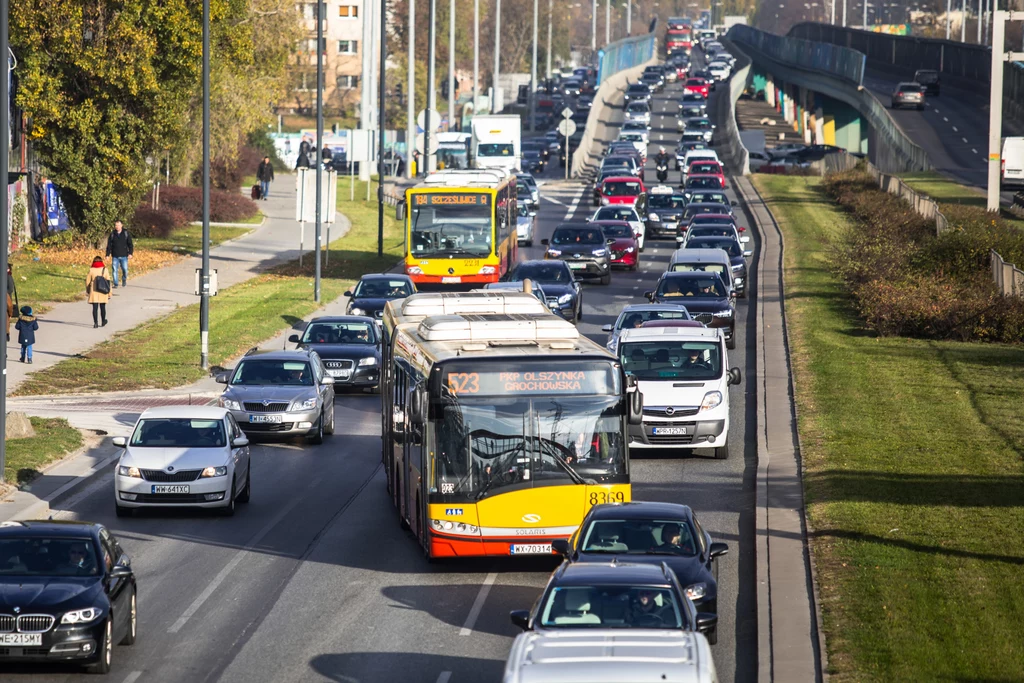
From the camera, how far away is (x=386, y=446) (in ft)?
71.9

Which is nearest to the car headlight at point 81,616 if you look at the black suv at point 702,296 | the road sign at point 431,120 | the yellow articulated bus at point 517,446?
the yellow articulated bus at point 517,446

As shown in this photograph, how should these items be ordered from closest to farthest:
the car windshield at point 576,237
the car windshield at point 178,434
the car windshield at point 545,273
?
the car windshield at point 178,434 → the car windshield at point 545,273 → the car windshield at point 576,237

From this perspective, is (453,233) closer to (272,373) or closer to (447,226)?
(447,226)

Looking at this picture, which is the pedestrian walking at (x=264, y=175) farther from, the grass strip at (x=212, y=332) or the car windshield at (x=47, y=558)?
the car windshield at (x=47, y=558)

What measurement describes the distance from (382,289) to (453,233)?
274 cm

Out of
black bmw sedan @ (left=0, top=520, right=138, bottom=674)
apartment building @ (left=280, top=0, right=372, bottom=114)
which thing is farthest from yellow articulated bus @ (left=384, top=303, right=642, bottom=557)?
apartment building @ (left=280, top=0, right=372, bottom=114)

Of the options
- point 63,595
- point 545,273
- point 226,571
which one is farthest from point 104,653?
point 545,273

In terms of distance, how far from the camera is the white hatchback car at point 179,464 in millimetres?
20078

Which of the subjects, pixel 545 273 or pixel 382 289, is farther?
pixel 545 273

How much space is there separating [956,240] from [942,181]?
28.5m

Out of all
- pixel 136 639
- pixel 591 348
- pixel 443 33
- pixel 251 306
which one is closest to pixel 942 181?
pixel 251 306

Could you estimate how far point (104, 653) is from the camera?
1319 cm

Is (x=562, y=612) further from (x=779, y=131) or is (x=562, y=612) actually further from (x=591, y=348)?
(x=779, y=131)

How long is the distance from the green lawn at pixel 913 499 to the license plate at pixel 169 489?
314 inches
